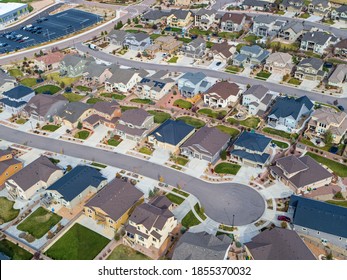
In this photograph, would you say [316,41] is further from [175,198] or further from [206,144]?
[175,198]

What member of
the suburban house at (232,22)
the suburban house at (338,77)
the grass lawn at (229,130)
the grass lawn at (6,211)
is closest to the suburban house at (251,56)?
the suburban house at (338,77)

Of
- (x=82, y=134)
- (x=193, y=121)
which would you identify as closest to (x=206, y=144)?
(x=193, y=121)

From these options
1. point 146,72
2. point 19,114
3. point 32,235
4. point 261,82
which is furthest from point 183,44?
point 32,235

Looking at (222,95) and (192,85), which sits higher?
(192,85)

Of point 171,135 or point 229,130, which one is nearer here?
point 171,135

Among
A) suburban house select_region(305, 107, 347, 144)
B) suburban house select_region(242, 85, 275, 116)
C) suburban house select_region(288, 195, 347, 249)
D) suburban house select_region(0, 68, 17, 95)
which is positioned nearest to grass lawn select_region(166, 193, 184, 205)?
suburban house select_region(288, 195, 347, 249)

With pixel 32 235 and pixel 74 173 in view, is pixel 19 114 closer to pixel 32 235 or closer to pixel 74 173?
pixel 74 173

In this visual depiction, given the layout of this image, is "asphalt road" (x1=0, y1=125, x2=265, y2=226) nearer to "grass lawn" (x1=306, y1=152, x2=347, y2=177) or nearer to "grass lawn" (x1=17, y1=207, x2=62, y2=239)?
"grass lawn" (x1=17, y1=207, x2=62, y2=239)
